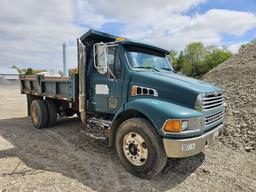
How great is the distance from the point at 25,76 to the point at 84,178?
528 cm

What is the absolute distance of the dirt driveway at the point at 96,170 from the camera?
3367mm

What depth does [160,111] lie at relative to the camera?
328 centimetres

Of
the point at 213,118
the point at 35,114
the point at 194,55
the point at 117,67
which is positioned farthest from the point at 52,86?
the point at 194,55

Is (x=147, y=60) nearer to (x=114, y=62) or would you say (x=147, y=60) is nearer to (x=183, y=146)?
(x=114, y=62)

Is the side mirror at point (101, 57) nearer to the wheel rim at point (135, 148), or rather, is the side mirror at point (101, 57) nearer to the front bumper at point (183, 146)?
the wheel rim at point (135, 148)

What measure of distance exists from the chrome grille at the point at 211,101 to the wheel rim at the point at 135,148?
121 cm

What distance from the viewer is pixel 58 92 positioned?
5.91 meters

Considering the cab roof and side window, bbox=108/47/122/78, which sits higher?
the cab roof

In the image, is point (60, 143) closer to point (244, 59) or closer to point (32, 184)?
point (32, 184)

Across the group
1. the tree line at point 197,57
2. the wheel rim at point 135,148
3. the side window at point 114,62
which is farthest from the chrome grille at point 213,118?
the tree line at point 197,57

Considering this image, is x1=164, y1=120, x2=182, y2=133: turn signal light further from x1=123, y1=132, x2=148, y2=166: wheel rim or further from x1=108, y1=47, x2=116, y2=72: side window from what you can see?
x1=108, y1=47, x2=116, y2=72: side window

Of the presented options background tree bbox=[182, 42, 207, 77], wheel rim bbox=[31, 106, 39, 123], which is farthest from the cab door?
background tree bbox=[182, 42, 207, 77]

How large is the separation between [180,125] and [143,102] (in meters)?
0.74

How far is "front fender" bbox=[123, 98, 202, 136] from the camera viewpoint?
320 centimetres
